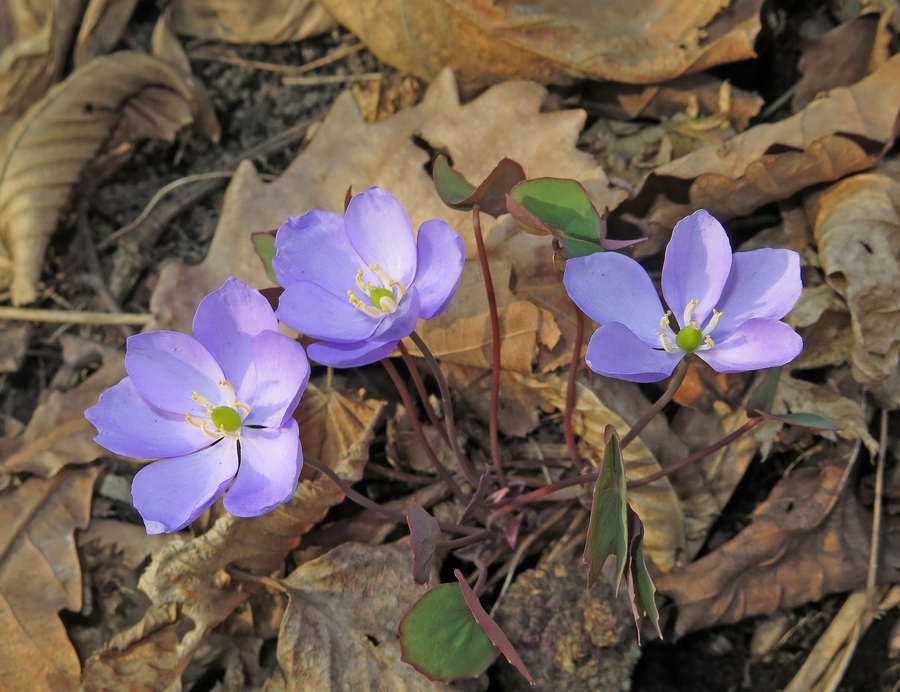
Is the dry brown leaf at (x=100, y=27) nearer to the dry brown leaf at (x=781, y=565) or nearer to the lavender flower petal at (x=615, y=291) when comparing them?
the lavender flower petal at (x=615, y=291)

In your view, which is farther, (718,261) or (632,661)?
(632,661)

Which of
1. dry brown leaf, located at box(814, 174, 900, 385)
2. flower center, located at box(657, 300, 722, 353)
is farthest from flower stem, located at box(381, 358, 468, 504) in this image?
dry brown leaf, located at box(814, 174, 900, 385)

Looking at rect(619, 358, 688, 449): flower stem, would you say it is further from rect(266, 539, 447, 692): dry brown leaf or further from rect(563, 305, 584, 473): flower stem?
rect(266, 539, 447, 692): dry brown leaf

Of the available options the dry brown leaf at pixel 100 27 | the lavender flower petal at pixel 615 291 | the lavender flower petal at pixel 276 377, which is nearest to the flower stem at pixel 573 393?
the lavender flower petal at pixel 615 291

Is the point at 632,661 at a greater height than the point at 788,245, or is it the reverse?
the point at 788,245

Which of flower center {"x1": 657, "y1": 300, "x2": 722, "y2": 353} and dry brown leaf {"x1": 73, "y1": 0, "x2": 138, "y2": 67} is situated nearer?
flower center {"x1": 657, "y1": 300, "x2": 722, "y2": 353}

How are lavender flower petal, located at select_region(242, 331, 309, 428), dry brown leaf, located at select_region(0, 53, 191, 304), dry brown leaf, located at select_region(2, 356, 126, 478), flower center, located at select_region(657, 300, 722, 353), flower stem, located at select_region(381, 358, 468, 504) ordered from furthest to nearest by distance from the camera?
1. dry brown leaf, located at select_region(0, 53, 191, 304)
2. dry brown leaf, located at select_region(2, 356, 126, 478)
3. flower stem, located at select_region(381, 358, 468, 504)
4. flower center, located at select_region(657, 300, 722, 353)
5. lavender flower petal, located at select_region(242, 331, 309, 428)

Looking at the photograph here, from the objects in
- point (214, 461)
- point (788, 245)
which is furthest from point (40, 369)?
point (788, 245)

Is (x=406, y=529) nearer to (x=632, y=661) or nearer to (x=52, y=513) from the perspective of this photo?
(x=632, y=661)
